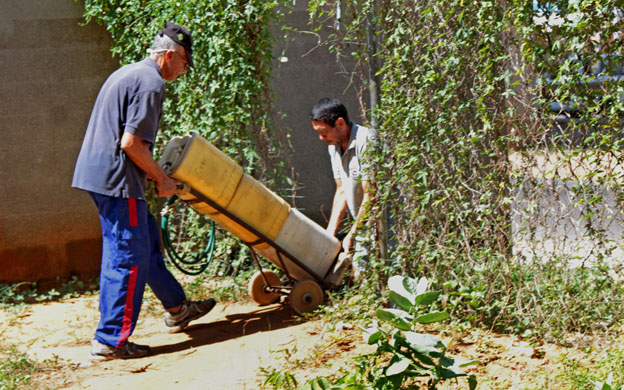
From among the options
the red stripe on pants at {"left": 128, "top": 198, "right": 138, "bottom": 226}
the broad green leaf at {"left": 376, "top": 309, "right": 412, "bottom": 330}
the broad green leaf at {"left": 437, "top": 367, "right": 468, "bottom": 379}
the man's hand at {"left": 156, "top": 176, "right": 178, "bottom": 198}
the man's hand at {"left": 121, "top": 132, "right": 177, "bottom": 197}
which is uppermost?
the man's hand at {"left": 121, "top": 132, "right": 177, "bottom": 197}

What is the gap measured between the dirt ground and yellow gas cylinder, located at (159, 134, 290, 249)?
2.31 ft

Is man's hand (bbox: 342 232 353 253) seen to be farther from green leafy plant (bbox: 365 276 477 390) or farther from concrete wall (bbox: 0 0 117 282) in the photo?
concrete wall (bbox: 0 0 117 282)

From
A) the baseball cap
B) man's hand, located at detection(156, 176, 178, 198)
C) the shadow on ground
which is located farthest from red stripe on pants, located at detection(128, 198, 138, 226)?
the baseball cap

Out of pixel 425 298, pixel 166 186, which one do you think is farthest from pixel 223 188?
pixel 425 298

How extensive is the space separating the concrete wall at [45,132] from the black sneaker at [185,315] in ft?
7.49

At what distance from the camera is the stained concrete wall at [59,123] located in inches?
278

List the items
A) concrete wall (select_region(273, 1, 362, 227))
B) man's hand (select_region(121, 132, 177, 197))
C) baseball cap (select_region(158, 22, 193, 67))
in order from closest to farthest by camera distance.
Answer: man's hand (select_region(121, 132, 177, 197)), baseball cap (select_region(158, 22, 193, 67)), concrete wall (select_region(273, 1, 362, 227))

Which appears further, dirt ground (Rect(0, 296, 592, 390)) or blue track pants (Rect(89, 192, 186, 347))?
blue track pants (Rect(89, 192, 186, 347))

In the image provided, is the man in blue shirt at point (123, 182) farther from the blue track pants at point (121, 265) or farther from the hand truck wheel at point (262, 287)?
the hand truck wheel at point (262, 287)

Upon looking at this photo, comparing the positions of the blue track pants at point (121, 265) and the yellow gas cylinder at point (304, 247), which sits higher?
the yellow gas cylinder at point (304, 247)

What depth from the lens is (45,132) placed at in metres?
7.18

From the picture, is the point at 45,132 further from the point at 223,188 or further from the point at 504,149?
the point at 504,149

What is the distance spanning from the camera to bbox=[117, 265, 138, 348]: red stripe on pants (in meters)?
4.70

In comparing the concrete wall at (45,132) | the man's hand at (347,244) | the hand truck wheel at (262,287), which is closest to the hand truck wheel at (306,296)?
the man's hand at (347,244)
